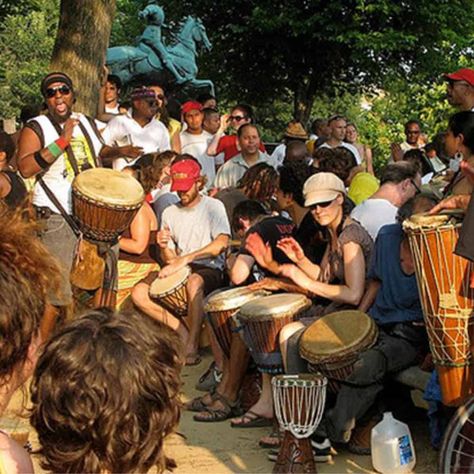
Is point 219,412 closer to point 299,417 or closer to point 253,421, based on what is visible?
point 253,421

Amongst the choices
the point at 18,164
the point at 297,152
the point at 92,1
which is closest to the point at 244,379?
the point at 18,164

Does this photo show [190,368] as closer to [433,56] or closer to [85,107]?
[85,107]

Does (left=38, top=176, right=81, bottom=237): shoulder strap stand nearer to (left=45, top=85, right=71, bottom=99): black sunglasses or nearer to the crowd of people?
the crowd of people

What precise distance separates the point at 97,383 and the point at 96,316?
0.60 feet

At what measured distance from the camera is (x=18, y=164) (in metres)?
6.59

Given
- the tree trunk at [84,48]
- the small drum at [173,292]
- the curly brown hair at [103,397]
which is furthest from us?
the tree trunk at [84,48]

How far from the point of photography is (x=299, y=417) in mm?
4875

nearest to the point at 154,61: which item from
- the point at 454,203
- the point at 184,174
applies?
the point at 184,174

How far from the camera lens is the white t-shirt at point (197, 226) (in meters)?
7.20

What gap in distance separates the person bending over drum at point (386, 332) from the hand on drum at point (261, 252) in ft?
2.42

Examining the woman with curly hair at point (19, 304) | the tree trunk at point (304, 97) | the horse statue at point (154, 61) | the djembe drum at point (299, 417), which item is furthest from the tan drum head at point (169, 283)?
the tree trunk at point (304, 97)

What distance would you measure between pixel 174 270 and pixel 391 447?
2710mm

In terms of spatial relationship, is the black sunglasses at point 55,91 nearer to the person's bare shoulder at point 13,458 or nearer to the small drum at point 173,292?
the small drum at point 173,292

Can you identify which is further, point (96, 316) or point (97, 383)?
point (96, 316)
